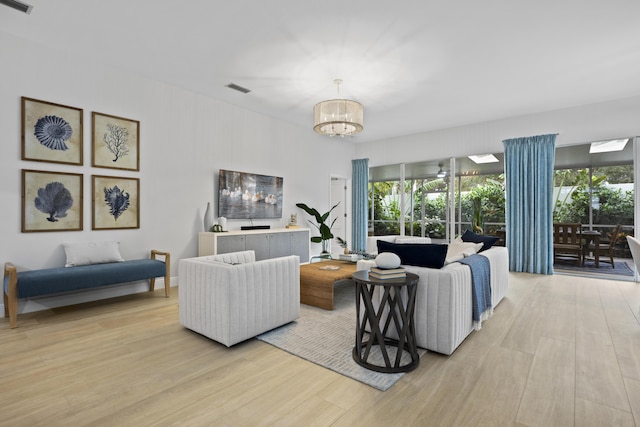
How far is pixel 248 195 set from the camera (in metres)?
5.79

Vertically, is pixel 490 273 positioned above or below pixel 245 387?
above

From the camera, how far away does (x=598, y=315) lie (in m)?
3.46

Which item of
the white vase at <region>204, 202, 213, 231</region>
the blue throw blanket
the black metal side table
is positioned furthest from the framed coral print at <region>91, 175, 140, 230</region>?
the blue throw blanket

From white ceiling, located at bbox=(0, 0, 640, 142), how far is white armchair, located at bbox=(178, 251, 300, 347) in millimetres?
2294

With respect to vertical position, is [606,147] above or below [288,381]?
above

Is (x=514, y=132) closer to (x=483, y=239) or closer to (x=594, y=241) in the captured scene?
(x=594, y=241)

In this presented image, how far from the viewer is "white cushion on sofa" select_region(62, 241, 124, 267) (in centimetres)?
363

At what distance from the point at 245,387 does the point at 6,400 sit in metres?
1.36

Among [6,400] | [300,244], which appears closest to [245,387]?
[6,400]

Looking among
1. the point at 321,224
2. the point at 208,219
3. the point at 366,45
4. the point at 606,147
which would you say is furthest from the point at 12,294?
the point at 606,147

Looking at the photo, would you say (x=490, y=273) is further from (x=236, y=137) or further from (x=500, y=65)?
(x=236, y=137)

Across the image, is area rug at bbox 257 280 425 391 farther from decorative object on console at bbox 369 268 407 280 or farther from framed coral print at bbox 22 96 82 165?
framed coral print at bbox 22 96 82 165

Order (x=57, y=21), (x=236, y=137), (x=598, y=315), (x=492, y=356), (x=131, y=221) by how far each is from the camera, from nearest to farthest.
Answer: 1. (x=492, y=356)
2. (x=57, y=21)
3. (x=598, y=315)
4. (x=131, y=221)
5. (x=236, y=137)

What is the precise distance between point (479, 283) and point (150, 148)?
14.4 ft
